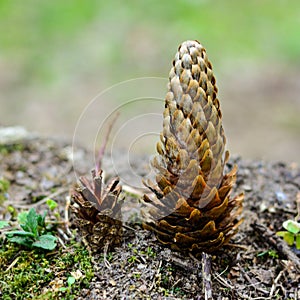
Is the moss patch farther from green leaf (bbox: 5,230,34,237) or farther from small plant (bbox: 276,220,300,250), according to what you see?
small plant (bbox: 276,220,300,250)

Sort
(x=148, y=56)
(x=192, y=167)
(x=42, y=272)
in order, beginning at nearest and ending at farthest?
(x=192, y=167)
(x=42, y=272)
(x=148, y=56)

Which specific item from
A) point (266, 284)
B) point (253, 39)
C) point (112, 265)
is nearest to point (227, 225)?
point (266, 284)

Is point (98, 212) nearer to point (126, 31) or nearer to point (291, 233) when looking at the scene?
point (291, 233)

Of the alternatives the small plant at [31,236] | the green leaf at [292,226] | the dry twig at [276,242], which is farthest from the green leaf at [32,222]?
the green leaf at [292,226]

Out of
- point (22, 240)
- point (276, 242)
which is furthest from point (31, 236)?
point (276, 242)

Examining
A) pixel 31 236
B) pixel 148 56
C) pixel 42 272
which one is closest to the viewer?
pixel 42 272

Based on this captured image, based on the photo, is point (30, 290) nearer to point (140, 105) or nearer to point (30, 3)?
point (140, 105)
